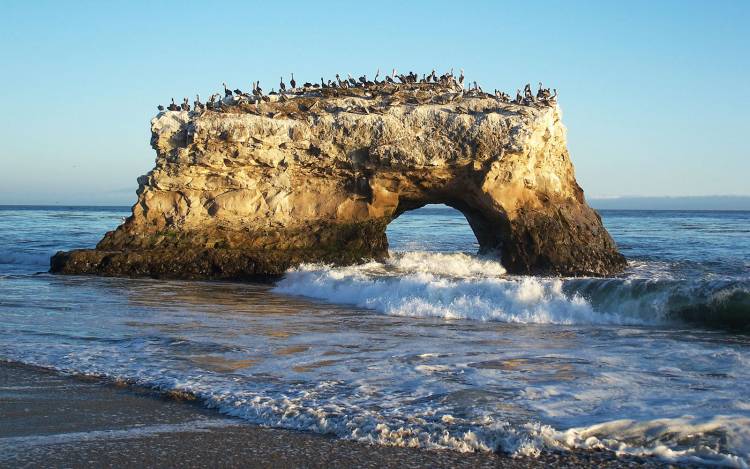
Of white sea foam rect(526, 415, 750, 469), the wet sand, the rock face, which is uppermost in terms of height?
the rock face

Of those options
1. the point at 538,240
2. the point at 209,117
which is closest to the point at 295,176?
the point at 209,117

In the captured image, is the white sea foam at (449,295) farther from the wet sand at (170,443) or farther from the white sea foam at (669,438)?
the wet sand at (170,443)

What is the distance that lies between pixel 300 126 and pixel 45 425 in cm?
1374

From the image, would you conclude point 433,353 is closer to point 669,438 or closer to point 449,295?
point 669,438

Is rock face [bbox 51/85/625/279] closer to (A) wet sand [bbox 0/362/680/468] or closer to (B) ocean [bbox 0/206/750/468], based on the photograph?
(B) ocean [bbox 0/206/750/468]

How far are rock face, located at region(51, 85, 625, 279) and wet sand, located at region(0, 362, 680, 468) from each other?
471 inches

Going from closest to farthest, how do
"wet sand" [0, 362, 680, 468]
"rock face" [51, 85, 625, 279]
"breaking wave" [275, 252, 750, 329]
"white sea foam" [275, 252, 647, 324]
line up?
"wet sand" [0, 362, 680, 468], "breaking wave" [275, 252, 750, 329], "white sea foam" [275, 252, 647, 324], "rock face" [51, 85, 625, 279]

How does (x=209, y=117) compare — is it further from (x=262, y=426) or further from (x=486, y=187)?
(x=262, y=426)

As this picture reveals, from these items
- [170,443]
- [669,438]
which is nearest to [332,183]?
[170,443]

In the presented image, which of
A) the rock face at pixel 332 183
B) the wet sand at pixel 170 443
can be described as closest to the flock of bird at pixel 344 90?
the rock face at pixel 332 183

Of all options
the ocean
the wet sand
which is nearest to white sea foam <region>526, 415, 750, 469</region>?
the ocean

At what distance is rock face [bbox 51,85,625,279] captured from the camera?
18359 mm

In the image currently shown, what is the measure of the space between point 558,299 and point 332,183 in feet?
27.8

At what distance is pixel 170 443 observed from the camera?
18.0ft
